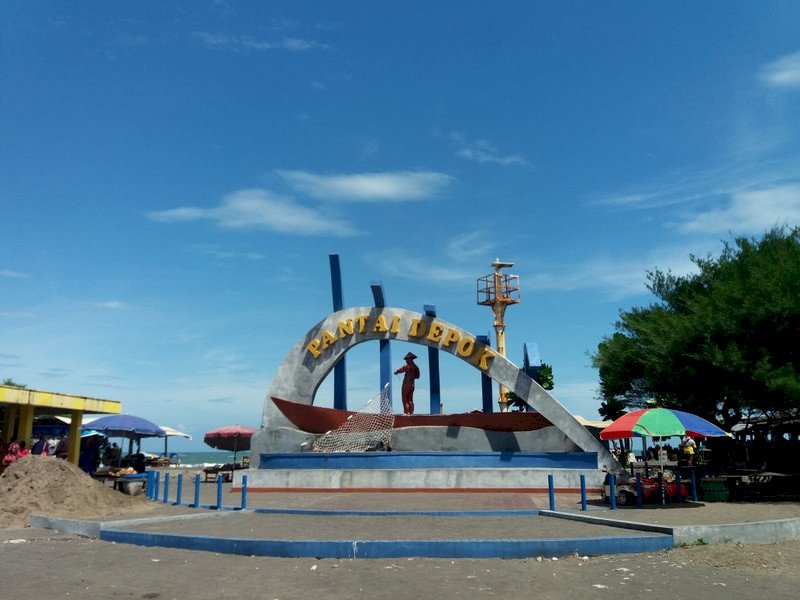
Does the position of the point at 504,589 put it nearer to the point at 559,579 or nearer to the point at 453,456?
the point at 559,579

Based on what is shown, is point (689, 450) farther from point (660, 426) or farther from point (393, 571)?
point (393, 571)

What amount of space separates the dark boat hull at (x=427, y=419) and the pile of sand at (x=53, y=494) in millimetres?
7806

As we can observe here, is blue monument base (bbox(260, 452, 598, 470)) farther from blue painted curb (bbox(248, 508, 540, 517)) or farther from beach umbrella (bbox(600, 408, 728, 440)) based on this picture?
blue painted curb (bbox(248, 508, 540, 517))

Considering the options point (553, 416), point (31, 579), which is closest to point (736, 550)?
point (31, 579)

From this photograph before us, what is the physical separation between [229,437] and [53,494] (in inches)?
735

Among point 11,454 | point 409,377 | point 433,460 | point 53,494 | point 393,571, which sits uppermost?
point 409,377

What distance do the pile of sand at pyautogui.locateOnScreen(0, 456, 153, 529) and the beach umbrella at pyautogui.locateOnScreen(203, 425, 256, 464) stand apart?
1531 cm

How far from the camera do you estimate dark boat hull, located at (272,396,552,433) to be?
A: 22062mm

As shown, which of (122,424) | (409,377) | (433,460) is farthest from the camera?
(409,377)

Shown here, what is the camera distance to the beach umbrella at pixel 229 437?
3122 cm

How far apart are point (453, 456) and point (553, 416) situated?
3.43 meters

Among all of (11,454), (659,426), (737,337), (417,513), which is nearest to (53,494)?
(11,454)

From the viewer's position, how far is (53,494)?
45.5ft

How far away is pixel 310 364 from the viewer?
22953 mm
